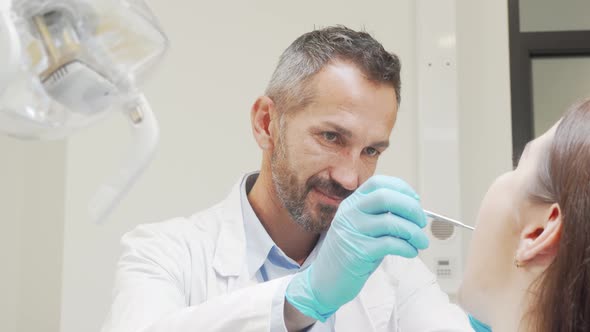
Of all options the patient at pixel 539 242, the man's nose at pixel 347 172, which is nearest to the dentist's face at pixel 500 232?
the patient at pixel 539 242

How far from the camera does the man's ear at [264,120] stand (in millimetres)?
1507

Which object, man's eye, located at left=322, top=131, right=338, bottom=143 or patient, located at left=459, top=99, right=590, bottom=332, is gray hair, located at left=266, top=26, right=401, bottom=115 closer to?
man's eye, located at left=322, top=131, right=338, bottom=143

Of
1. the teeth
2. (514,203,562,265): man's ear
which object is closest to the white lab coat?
(514,203,562,265): man's ear

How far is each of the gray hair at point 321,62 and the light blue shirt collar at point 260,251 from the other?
0.93 feet

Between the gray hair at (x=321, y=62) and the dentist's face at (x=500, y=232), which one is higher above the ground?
the gray hair at (x=321, y=62)

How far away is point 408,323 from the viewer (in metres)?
1.43

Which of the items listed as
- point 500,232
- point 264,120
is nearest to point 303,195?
point 264,120

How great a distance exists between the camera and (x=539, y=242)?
81 cm

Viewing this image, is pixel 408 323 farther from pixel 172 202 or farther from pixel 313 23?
pixel 313 23

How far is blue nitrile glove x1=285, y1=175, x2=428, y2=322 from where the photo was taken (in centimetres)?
103

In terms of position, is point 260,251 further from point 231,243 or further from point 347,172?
point 347,172

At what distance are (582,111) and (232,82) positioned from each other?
4.89 feet

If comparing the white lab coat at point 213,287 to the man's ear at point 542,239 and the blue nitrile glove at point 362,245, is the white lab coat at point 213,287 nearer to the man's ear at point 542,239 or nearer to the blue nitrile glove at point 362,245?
the blue nitrile glove at point 362,245

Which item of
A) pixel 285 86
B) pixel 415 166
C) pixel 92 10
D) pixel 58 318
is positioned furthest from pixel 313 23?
pixel 92 10
